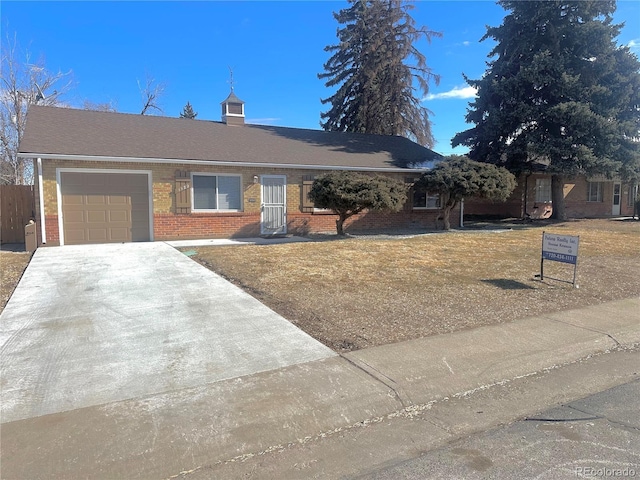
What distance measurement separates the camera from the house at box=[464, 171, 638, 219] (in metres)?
24.9

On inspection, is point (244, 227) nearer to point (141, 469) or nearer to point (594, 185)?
point (141, 469)

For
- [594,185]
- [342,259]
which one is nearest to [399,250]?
[342,259]

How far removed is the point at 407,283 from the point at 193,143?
1023cm

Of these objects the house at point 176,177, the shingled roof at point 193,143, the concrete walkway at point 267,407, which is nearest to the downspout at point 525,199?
the shingled roof at point 193,143

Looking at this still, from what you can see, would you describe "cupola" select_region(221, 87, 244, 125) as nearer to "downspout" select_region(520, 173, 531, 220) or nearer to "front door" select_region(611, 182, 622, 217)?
"downspout" select_region(520, 173, 531, 220)

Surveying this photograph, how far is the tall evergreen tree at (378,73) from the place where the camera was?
92.8 ft

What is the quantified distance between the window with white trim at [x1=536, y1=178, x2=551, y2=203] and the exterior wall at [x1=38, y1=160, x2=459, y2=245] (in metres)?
12.2

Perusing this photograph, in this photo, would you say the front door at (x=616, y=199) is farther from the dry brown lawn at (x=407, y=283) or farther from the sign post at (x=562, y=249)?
the sign post at (x=562, y=249)

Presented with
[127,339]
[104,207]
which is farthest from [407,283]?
[104,207]

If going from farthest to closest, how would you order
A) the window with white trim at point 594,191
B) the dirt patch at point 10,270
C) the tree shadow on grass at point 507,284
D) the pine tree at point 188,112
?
the pine tree at point 188,112 < the window with white trim at point 594,191 < the tree shadow on grass at point 507,284 < the dirt patch at point 10,270

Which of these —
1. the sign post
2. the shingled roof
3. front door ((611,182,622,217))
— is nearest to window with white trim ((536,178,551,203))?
front door ((611,182,622,217))

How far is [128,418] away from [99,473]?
618 millimetres

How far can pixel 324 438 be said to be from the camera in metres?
3.15

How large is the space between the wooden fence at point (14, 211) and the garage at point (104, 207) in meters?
1.98
